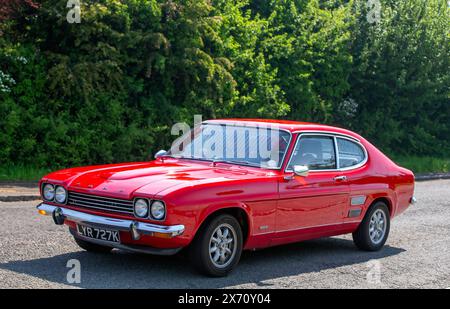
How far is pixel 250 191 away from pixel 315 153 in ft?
5.23

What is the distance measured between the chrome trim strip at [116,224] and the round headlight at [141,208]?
3.1 inches

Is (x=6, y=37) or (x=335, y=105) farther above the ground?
(x=6, y=37)

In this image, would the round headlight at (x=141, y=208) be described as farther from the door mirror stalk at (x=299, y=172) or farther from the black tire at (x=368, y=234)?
the black tire at (x=368, y=234)

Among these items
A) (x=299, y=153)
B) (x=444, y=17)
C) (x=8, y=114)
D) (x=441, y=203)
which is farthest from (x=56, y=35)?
(x=444, y=17)

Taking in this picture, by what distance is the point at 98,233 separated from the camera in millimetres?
7988

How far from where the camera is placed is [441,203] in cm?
1634

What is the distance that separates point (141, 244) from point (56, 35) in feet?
40.4

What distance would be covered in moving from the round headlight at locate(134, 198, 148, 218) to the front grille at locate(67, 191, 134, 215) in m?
0.07

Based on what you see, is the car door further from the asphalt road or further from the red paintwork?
the asphalt road

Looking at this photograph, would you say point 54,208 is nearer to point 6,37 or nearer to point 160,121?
point 6,37

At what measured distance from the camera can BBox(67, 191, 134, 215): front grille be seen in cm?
778

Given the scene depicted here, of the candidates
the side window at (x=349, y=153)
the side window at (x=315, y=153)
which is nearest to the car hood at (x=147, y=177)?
the side window at (x=315, y=153)

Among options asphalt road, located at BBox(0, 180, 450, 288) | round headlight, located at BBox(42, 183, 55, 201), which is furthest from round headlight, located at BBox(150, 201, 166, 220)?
round headlight, located at BBox(42, 183, 55, 201)

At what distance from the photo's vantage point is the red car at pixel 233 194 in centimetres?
769
